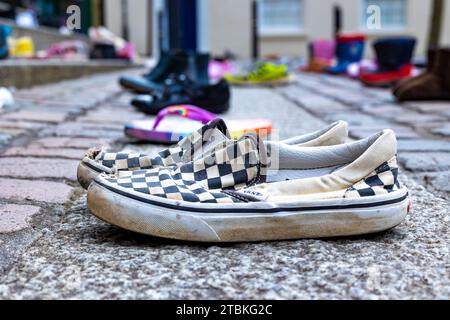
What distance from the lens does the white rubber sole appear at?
119cm

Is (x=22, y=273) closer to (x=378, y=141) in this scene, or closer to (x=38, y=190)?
(x=38, y=190)

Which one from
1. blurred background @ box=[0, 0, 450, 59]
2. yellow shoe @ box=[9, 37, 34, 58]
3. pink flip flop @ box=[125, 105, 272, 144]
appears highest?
blurred background @ box=[0, 0, 450, 59]

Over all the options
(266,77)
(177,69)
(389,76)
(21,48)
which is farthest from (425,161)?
(21,48)

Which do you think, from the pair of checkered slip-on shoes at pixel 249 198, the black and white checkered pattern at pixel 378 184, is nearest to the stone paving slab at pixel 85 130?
the pair of checkered slip-on shoes at pixel 249 198

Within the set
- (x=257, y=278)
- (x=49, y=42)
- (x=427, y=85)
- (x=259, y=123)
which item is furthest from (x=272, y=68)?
(x=257, y=278)

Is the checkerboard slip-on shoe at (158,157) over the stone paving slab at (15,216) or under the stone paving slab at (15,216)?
over

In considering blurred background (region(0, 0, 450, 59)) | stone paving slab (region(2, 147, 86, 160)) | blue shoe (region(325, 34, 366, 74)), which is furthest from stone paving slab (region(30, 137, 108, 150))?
blurred background (region(0, 0, 450, 59))

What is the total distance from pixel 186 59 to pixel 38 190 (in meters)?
2.62

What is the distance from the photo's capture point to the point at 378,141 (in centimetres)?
129

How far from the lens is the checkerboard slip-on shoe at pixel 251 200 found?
3.91 ft

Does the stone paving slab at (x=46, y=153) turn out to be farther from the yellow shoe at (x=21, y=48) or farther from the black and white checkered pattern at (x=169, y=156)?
the yellow shoe at (x=21, y=48)

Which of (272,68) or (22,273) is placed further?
(272,68)

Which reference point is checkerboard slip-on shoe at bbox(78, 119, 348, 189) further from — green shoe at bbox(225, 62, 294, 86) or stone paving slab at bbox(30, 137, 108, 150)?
green shoe at bbox(225, 62, 294, 86)
